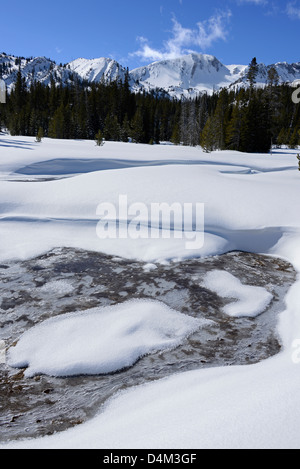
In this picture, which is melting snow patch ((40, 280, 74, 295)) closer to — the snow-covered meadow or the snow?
the snow-covered meadow

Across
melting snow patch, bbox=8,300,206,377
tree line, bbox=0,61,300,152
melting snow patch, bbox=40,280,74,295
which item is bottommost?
melting snow patch, bbox=8,300,206,377

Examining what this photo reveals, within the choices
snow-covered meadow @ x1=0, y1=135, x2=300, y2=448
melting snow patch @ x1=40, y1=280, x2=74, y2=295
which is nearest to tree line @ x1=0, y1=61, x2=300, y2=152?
snow-covered meadow @ x1=0, y1=135, x2=300, y2=448

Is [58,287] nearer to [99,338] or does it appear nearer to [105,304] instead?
[105,304]

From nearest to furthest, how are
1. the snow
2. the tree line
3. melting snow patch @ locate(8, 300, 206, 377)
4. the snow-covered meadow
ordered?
the snow-covered meadow
melting snow patch @ locate(8, 300, 206, 377)
the snow
the tree line

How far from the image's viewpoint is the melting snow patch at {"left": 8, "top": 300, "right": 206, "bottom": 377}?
2451 millimetres

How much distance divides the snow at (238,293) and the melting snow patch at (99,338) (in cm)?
60

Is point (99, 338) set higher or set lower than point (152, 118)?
lower

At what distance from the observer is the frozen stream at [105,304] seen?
210 centimetres

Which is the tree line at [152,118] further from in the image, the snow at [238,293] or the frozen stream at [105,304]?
the snow at [238,293]

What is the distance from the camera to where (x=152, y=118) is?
152ft

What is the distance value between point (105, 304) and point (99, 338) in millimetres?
654

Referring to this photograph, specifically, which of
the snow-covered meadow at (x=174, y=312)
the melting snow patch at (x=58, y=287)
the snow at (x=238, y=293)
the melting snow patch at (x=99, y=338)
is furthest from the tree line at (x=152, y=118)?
the melting snow patch at (x=99, y=338)

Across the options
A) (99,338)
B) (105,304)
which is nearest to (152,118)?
Answer: (105,304)

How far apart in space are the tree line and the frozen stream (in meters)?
20.8
